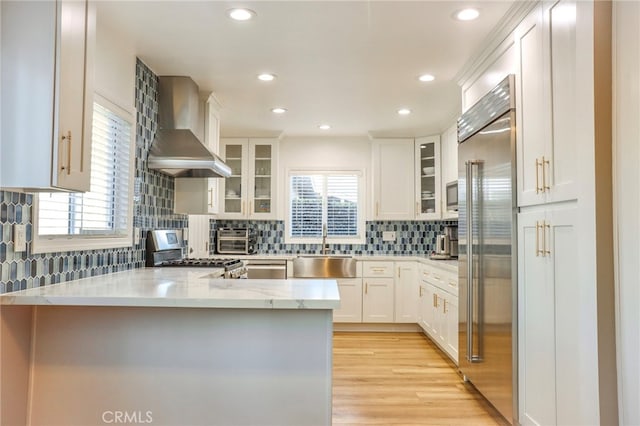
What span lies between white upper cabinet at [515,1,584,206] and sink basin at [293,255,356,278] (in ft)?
9.41

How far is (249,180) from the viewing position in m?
5.40

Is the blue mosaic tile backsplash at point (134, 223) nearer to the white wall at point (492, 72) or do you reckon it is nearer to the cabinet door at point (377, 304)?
the cabinet door at point (377, 304)

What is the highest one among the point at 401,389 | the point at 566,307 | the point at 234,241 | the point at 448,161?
the point at 448,161

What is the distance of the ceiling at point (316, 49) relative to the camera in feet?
7.93

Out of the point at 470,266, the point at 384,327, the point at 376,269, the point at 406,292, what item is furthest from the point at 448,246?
the point at 470,266

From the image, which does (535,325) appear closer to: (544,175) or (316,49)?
(544,175)

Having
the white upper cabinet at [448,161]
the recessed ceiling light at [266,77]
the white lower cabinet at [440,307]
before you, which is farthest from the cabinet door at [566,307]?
the white upper cabinet at [448,161]

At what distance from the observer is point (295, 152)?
5.65m

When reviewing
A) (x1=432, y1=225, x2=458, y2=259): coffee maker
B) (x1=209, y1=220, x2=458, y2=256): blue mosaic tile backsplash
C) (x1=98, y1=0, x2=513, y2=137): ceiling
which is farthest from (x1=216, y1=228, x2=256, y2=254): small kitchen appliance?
(x1=432, y1=225, x2=458, y2=259): coffee maker

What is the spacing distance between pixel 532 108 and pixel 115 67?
8.11 feet

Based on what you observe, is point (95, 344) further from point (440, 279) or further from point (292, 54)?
point (440, 279)

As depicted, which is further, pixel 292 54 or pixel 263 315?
pixel 292 54

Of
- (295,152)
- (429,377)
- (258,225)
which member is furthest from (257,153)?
(429,377)

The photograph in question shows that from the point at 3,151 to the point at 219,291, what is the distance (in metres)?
1.03
